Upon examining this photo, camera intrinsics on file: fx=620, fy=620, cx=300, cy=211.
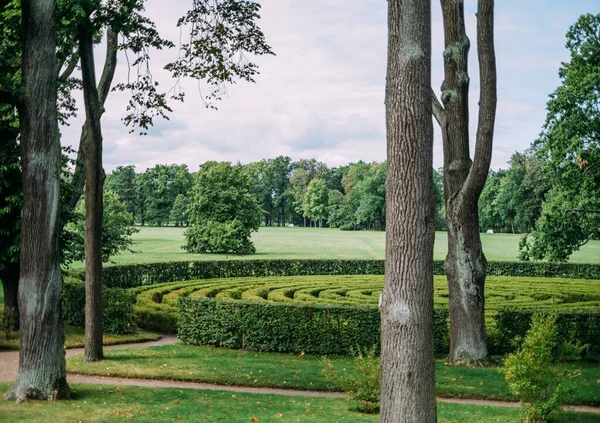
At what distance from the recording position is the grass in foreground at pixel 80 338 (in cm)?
1650

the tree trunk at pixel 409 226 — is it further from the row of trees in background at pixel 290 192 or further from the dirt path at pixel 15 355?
the row of trees in background at pixel 290 192

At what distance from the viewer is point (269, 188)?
347 ft

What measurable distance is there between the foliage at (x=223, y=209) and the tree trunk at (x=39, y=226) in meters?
39.3

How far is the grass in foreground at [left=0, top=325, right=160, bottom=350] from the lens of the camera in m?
16.5

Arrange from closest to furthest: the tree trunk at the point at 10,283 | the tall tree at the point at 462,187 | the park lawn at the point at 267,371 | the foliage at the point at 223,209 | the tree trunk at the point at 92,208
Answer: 1. the park lawn at the point at 267,371
2. the tall tree at the point at 462,187
3. the tree trunk at the point at 92,208
4. the tree trunk at the point at 10,283
5. the foliage at the point at 223,209

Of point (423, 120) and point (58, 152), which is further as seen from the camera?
point (58, 152)

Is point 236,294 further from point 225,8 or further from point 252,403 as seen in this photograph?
point 252,403

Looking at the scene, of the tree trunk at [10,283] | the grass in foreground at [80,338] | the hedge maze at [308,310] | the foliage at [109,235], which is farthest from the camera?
the foliage at [109,235]

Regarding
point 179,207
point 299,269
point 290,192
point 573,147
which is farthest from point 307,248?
point 290,192

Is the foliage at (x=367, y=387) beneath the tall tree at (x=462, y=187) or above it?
beneath

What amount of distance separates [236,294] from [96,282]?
10202 mm

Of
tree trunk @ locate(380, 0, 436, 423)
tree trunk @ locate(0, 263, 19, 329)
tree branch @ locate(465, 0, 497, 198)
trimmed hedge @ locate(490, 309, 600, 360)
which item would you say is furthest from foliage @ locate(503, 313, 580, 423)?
tree trunk @ locate(0, 263, 19, 329)

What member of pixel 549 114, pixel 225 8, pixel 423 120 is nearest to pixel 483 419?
pixel 423 120

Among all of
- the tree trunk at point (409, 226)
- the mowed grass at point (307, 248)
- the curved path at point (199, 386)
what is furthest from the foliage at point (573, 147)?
the mowed grass at point (307, 248)
